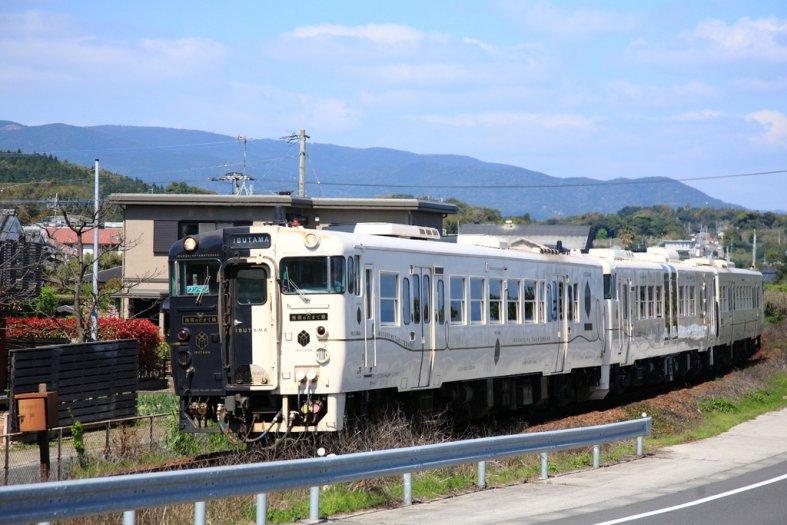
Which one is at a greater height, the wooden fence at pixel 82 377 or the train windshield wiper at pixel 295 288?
the train windshield wiper at pixel 295 288

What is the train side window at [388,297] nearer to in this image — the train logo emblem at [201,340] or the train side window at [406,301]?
the train side window at [406,301]

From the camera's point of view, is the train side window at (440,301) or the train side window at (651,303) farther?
the train side window at (651,303)

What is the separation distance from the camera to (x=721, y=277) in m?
36.8

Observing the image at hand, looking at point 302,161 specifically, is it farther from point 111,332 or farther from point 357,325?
point 357,325

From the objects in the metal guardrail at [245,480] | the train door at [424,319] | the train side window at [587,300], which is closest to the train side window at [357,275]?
the train door at [424,319]

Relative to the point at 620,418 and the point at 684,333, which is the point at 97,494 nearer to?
the point at 620,418

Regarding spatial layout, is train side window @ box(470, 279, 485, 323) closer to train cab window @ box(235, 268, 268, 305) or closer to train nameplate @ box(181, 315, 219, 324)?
train cab window @ box(235, 268, 268, 305)

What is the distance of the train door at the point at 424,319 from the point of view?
17.1 metres

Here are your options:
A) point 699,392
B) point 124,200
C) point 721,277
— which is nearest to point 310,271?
point 699,392

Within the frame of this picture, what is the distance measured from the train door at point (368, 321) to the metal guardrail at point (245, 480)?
2.83m

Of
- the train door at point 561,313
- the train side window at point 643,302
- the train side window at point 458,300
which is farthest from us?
the train side window at point 643,302

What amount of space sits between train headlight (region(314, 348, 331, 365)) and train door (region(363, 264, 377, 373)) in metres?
0.73

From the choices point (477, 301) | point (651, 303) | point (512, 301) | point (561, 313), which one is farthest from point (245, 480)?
point (651, 303)

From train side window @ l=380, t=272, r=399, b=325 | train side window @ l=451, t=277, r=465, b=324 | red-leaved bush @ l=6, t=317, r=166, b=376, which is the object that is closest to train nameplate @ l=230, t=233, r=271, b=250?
train side window @ l=380, t=272, r=399, b=325
